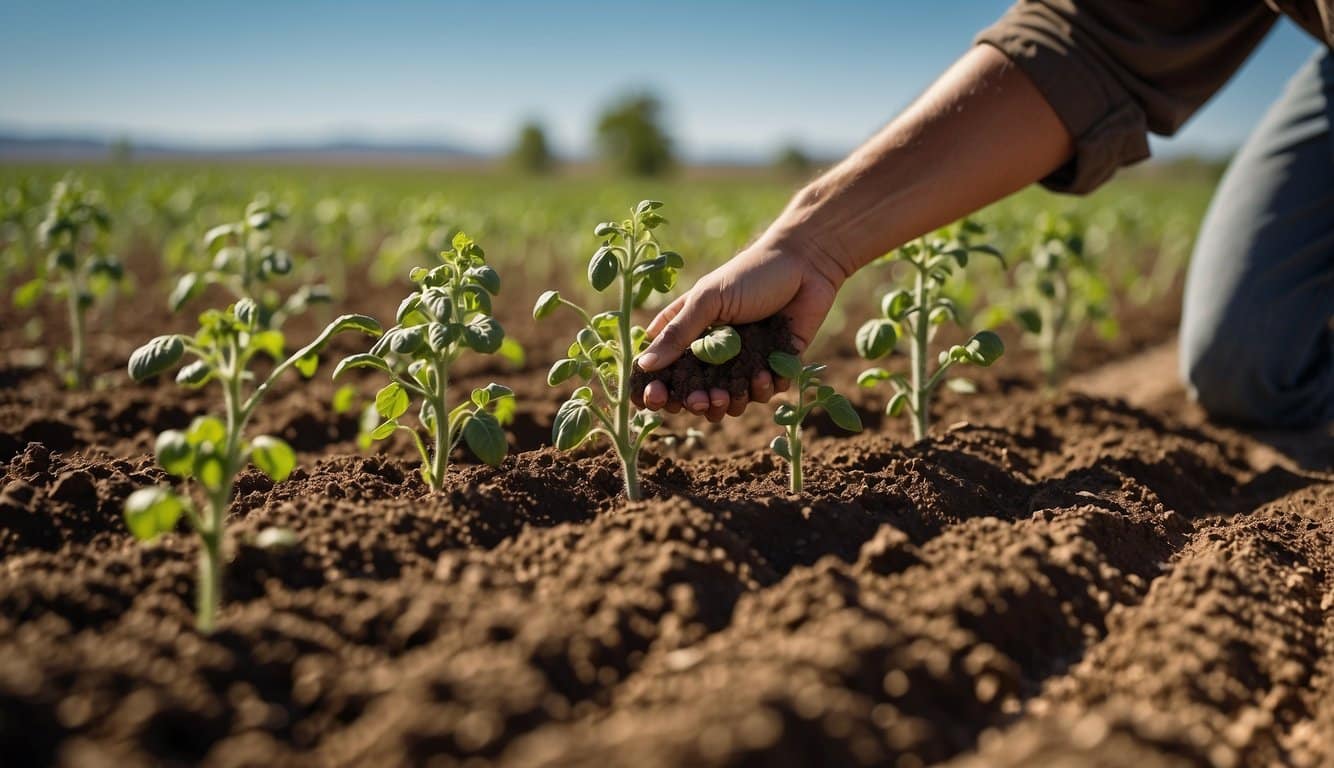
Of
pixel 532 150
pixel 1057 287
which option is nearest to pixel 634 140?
pixel 532 150

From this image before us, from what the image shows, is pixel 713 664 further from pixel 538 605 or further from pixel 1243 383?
pixel 1243 383

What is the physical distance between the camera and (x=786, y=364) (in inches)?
104

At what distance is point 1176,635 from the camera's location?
6.59ft

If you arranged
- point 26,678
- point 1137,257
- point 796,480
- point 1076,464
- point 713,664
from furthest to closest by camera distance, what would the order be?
point 1137,257 → point 1076,464 → point 796,480 → point 713,664 → point 26,678

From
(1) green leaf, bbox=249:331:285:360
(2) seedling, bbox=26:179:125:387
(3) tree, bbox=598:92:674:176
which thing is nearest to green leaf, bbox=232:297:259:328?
(1) green leaf, bbox=249:331:285:360

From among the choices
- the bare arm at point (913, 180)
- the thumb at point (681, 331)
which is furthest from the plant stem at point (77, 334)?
the bare arm at point (913, 180)

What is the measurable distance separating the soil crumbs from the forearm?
82cm

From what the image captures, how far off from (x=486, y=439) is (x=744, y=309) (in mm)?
869

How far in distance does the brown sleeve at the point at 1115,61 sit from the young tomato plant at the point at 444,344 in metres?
2.06

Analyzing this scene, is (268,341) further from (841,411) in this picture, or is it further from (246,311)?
(841,411)

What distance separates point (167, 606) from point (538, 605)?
0.72 metres

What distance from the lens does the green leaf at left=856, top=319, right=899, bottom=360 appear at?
9.98ft

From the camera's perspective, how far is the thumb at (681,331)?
2.68 metres

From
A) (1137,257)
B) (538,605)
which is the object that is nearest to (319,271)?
(538,605)
